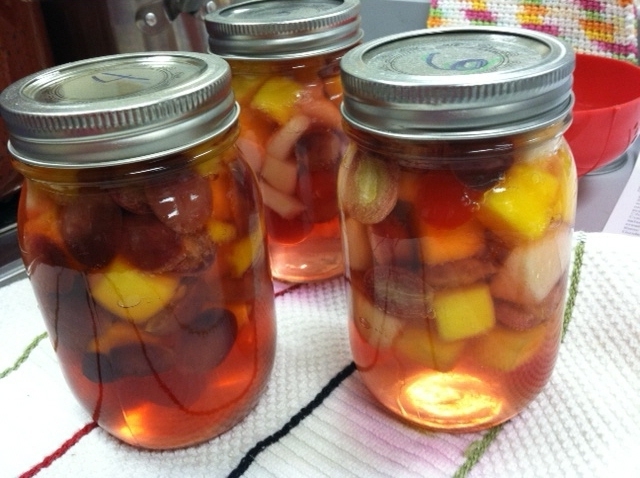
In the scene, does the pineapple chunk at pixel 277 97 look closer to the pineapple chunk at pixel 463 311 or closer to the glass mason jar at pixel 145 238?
Answer: the glass mason jar at pixel 145 238

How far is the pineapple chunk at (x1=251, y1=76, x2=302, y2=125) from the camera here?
0.49 meters

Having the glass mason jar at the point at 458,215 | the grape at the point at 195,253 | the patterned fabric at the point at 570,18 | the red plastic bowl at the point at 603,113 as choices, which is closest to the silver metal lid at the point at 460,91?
the glass mason jar at the point at 458,215

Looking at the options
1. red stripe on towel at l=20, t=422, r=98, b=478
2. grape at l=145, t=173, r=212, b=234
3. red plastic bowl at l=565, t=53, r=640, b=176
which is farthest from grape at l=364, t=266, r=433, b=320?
red plastic bowl at l=565, t=53, r=640, b=176

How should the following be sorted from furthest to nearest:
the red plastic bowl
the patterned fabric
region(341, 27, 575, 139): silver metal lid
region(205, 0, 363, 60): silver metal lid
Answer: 1. the patterned fabric
2. the red plastic bowl
3. region(205, 0, 363, 60): silver metal lid
4. region(341, 27, 575, 139): silver metal lid

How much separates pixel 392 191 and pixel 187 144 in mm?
112

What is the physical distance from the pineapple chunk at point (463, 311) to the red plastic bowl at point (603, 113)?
0.99 feet

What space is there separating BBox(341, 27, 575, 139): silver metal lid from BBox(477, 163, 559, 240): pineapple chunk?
31mm

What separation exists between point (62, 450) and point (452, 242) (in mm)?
274

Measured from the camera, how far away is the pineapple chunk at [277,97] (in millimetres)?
491

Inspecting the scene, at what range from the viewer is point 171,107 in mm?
326

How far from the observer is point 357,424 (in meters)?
0.41

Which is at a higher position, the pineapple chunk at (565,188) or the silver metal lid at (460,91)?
the silver metal lid at (460,91)

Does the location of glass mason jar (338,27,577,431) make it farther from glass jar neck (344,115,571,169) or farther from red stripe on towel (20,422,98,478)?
red stripe on towel (20,422,98,478)

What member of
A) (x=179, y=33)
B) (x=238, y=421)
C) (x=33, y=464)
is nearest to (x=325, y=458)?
(x=238, y=421)
